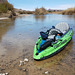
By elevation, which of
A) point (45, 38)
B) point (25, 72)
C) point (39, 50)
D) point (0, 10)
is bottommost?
point (25, 72)

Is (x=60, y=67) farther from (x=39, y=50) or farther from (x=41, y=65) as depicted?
(x=39, y=50)

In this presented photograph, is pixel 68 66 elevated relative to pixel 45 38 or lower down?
lower down

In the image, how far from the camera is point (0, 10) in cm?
2844

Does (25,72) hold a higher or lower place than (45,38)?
lower

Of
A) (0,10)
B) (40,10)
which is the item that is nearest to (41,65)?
(0,10)

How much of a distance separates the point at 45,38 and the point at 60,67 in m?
2.09

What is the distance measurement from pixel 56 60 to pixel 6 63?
2.44 meters

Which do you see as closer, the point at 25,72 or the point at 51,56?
the point at 25,72

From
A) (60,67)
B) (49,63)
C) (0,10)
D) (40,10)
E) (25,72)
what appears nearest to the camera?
(25,72)

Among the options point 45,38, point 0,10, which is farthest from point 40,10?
→ point 45,38

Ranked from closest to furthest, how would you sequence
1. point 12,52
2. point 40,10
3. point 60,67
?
point 60,67 < point 12,52 < point 40,10

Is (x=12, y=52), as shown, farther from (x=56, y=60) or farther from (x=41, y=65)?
(x=56, y=60)

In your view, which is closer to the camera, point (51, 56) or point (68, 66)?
point (68, 66)

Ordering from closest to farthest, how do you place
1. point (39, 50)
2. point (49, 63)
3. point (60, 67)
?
1. point (60, 67)
2. point (49, 63)
3. point (39, 50)
